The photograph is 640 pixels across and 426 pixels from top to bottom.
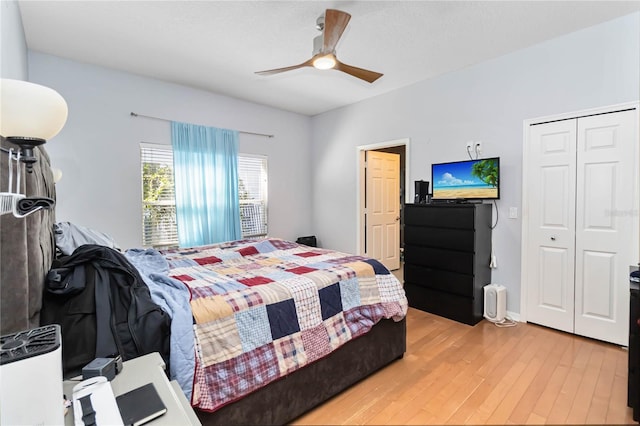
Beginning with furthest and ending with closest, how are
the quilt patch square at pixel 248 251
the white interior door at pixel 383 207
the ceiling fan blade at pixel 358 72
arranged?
the white interior door at pixel 383 207, the quilt patch square at pixel 248 251, the ceiling fan blade at pixel 358 72

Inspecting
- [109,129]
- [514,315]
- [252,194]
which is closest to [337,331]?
[514,315]

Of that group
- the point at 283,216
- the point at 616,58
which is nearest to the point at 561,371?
the point at 616,58

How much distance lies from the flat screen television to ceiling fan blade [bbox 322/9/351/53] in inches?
79.1

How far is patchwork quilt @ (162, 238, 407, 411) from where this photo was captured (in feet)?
4.94

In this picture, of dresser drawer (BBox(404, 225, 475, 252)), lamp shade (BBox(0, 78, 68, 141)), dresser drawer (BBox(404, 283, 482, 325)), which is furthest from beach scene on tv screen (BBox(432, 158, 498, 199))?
lamp shade (BBox(0, 78, 68, 141))

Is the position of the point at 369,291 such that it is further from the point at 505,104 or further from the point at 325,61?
the point at 505,104

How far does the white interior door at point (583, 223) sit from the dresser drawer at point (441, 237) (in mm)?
614

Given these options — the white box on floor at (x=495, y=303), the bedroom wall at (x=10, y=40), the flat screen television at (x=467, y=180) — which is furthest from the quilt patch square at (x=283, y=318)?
the flat screen television at (x=467, y=180)

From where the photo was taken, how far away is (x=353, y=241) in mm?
4789

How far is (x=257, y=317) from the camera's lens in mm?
1682

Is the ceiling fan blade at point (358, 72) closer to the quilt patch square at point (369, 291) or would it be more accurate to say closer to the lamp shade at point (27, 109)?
the quilt patch square at point (369, 291)

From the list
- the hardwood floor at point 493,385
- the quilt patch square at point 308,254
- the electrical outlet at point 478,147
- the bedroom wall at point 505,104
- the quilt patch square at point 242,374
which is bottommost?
the hardwood floor at point 493,385

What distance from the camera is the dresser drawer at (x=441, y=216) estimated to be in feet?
10.0

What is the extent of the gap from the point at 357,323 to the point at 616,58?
3.10m
